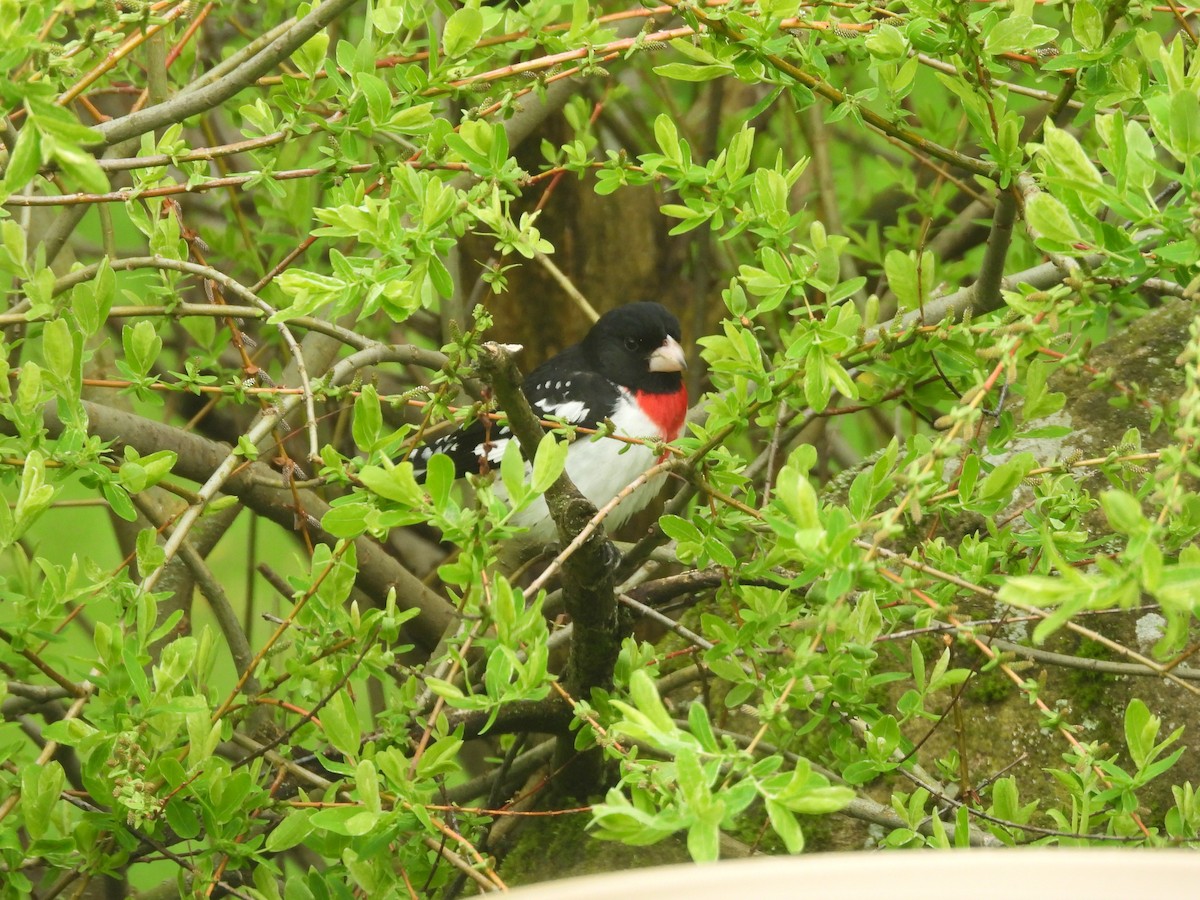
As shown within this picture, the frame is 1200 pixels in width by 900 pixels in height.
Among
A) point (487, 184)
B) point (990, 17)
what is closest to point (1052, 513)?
point (990, 17)

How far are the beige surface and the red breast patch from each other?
2.85 meters

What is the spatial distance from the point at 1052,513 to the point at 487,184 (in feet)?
2.82

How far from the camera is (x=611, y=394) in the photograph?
3639 mm

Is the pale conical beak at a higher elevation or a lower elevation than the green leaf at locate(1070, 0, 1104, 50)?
lower

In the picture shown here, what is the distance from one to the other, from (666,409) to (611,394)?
0.21 metres

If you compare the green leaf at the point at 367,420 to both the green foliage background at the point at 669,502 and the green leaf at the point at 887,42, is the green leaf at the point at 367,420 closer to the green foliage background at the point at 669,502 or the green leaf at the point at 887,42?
the green foliage background at the point at 669,502

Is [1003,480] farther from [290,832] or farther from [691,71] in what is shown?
[290,832]

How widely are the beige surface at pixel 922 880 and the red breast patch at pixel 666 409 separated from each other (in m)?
2.85

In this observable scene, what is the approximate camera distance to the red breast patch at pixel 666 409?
12.1 feet

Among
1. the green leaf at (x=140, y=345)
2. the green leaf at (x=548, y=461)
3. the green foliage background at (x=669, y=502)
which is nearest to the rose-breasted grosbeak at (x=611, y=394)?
the green foliage background at (x=669, y=502)

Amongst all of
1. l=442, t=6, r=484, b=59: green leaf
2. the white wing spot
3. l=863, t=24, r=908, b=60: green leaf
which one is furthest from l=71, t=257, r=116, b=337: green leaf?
the white wing spot

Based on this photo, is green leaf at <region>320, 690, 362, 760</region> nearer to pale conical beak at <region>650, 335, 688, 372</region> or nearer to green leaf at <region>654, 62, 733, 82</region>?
green leaf at <region>654, 62, 733, 82</region>

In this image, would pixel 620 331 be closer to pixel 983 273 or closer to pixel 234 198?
pixel 234 198

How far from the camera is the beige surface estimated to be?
2.54ft
